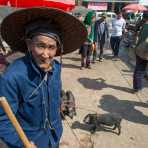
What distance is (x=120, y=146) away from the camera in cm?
546

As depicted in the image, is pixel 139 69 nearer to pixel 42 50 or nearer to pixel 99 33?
pixel 99 33

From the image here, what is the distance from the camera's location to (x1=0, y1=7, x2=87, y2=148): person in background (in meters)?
2.21

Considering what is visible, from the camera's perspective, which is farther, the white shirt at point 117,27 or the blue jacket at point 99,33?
the white shirt at point 117,27

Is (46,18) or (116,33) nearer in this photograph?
(46,18)

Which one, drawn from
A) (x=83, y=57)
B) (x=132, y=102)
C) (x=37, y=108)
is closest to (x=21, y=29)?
(x=37, y=108)

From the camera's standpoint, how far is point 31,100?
2.27 m

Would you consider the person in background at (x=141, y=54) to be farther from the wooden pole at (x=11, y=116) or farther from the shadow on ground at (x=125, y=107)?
the wooden pole at (x=11, y=116)

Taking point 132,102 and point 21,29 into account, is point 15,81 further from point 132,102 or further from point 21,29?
point 132,102

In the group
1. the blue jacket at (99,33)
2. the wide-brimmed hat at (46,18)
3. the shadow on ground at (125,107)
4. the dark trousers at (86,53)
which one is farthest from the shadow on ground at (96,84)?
the wide-brimmed hat at (46,18)

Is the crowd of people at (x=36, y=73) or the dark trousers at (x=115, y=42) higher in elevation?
the crowd of people at (x=36, y=73)

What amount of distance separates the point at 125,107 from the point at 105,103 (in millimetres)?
427

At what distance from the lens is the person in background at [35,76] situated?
Answer: 7.24 ft

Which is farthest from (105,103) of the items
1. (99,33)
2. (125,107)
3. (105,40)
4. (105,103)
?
(105,40)

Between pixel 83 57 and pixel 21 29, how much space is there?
8.14 m
